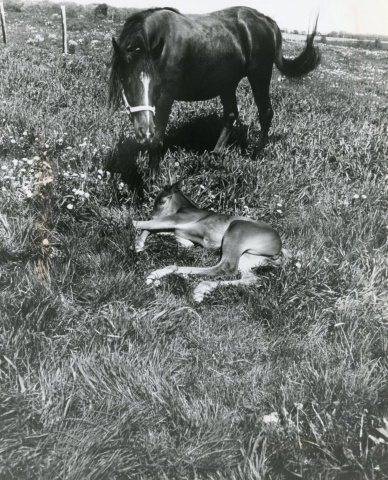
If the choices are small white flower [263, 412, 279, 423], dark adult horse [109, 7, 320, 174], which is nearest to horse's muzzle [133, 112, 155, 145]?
dark adult horse [109, 7, 320, 174]

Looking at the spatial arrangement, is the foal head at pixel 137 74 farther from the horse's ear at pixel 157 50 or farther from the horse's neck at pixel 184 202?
the horse's neck at pixel 184 202

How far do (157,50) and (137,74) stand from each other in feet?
1.24

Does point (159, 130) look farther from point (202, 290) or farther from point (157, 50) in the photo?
point (202, 290)

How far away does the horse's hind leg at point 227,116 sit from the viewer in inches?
156

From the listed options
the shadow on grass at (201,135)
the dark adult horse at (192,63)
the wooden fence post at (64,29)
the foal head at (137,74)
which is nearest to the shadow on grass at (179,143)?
the shadow on grass at (201,135)

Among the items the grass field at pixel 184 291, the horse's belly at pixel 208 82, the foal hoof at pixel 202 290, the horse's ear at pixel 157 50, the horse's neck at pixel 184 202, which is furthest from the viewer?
the horse's belly at pixel 208 82

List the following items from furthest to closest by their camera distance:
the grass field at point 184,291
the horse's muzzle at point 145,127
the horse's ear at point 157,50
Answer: the horse's ear at point 157,50, the horse's muzzle at point 145,127, the grass field at point 184,291

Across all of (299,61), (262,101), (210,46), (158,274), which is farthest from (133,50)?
(158,274)

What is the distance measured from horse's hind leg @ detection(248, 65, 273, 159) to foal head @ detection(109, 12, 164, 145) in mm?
1150

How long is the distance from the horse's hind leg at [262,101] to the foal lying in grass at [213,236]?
0.81 m

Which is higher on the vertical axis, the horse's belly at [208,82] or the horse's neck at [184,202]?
the horse's belly at [208,82]

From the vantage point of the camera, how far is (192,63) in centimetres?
385

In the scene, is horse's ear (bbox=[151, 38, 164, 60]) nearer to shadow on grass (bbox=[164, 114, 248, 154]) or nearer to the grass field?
the grass field

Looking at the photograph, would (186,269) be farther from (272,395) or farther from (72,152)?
(72,152)
